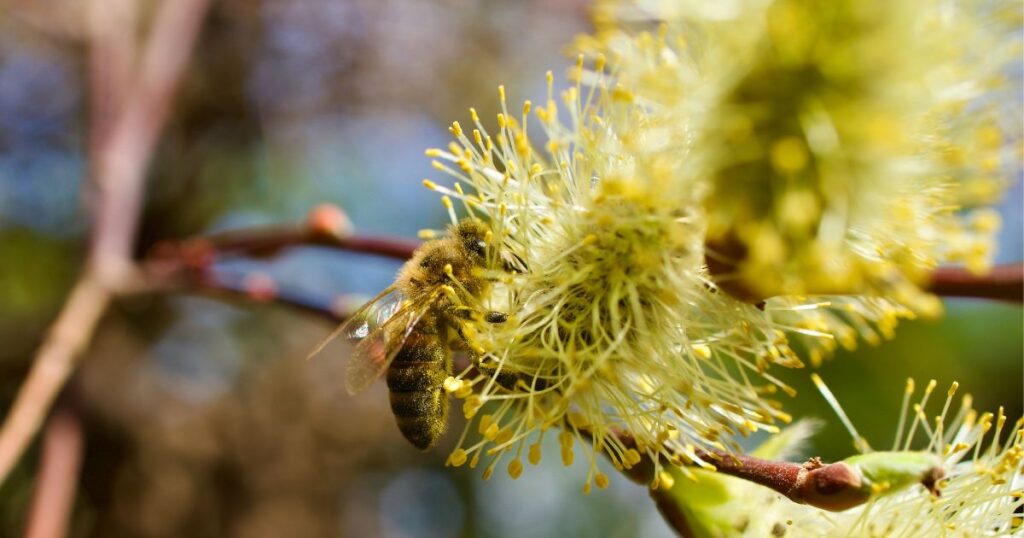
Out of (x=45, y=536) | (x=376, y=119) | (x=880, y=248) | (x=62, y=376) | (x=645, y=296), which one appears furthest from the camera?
(x=376, y=119)

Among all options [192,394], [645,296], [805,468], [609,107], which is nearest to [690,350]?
[645,296]

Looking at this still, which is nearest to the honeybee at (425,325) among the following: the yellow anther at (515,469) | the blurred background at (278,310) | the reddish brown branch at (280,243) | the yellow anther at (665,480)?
the yellow anther at (515,469)

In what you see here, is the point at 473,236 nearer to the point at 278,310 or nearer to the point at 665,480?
the point at 665,480

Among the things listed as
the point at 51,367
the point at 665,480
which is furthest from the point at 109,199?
the point at 665,480

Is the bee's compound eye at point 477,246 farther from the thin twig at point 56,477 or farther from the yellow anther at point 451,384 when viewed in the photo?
the thin twig at point 56,477

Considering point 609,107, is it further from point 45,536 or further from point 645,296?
point 45,536
